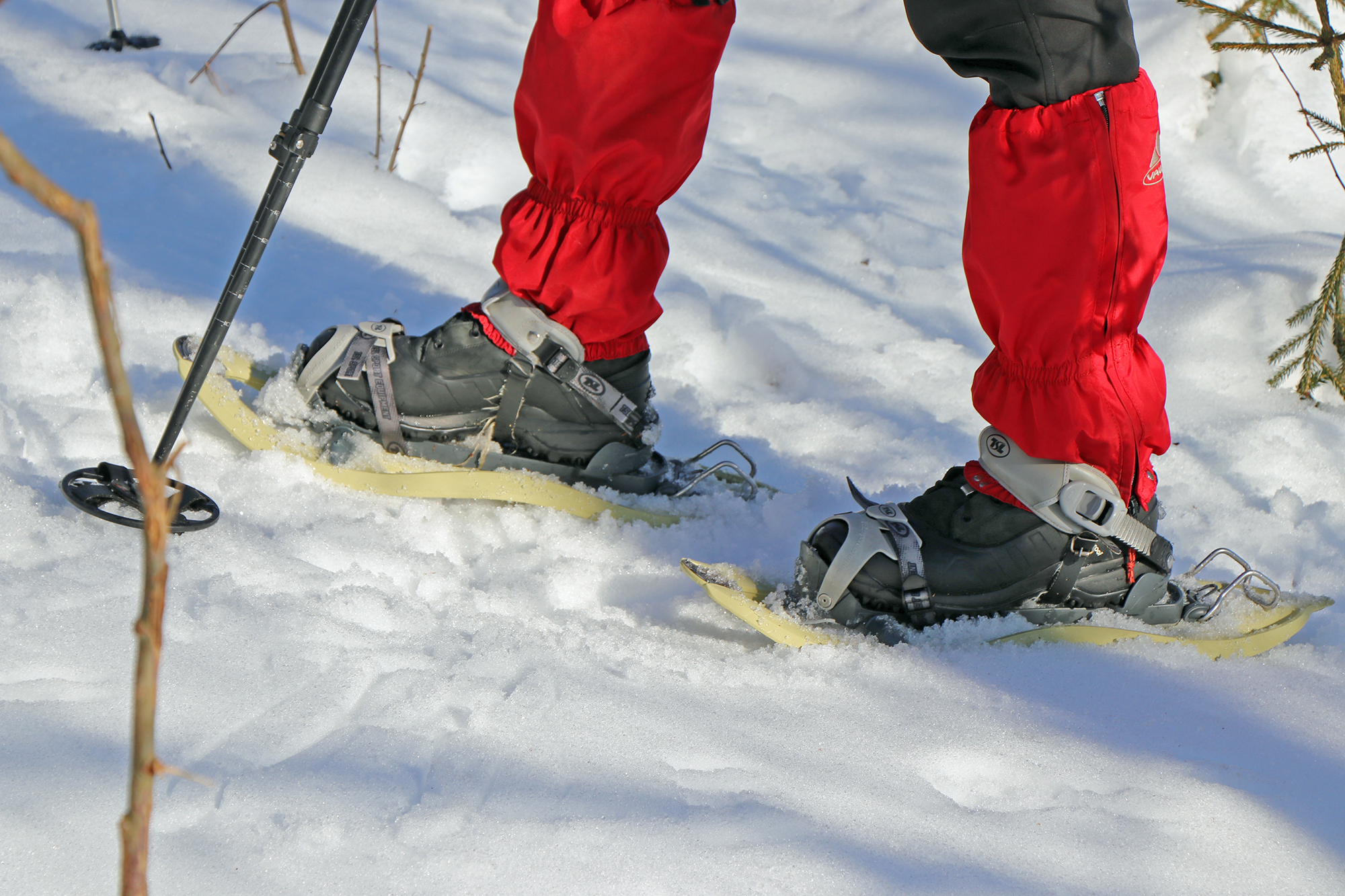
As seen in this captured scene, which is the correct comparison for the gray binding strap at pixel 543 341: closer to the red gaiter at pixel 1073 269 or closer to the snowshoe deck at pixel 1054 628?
the snowshoe deck at pixel 1054 628

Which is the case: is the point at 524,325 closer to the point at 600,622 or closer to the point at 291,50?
the point at 600,622

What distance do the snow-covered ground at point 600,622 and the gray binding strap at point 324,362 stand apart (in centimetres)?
18

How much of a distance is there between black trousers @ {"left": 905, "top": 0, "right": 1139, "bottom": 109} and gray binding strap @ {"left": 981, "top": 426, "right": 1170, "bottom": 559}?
0.52 meters

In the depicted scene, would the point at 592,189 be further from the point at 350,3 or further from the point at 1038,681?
the point at 1038,681

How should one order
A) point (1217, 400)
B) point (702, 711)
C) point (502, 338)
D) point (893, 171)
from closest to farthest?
point (702, 711) → point (502, 338) → point (1217, 400) → point (893, 171)

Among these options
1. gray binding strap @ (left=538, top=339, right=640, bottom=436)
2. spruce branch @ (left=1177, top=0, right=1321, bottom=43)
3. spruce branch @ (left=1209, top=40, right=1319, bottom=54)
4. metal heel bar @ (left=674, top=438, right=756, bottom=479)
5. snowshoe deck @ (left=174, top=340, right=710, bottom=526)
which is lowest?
snowshoe deck @ (left=174, top=340, right=710, bottom=526)

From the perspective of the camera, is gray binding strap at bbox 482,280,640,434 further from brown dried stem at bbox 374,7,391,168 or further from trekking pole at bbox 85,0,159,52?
trekking pole at bbox 85,0,159,52

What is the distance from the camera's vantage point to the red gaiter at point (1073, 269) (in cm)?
132

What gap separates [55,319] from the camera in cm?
195

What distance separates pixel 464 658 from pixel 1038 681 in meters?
0.81

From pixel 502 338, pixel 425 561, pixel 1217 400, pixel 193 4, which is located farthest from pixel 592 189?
pixel 193 4

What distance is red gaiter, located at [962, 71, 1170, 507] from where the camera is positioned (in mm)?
1316

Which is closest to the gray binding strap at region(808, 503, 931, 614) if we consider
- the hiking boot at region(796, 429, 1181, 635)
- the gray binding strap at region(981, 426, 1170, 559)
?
the hiking boot at region(796, 429, 1181, 635)

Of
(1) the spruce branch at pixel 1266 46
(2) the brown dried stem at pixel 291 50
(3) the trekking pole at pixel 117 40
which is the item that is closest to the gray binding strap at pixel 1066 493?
(1) the spruce branch at pixel 1266 46
